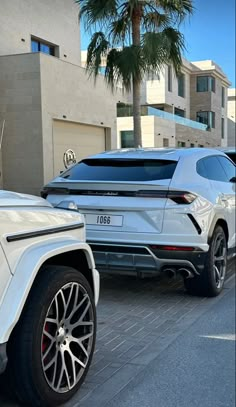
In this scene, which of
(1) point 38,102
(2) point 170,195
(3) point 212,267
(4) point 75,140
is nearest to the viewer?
(2) point 170,195

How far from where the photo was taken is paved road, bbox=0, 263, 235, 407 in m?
3.45

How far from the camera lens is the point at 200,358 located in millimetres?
4105

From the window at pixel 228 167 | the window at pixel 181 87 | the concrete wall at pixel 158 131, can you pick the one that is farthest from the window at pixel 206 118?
the window at pixel 228 167

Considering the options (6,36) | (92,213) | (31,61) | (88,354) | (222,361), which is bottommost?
(222,361)

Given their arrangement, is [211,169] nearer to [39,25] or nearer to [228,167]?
[228,167]

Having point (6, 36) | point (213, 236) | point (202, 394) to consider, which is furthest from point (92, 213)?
point (6, 36)

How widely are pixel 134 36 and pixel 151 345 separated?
435 inches

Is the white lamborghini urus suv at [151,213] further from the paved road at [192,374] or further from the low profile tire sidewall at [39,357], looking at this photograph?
the low profile tire sidewall at [39,357]

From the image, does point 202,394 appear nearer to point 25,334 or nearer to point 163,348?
point 163,348

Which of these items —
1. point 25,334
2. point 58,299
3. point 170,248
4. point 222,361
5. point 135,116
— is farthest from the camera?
point 135,116

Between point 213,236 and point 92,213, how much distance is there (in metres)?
1.44

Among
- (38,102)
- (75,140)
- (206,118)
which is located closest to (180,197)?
(38,102)

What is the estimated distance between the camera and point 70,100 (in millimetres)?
16125

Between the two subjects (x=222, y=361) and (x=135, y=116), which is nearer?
(x=222, y=361)
